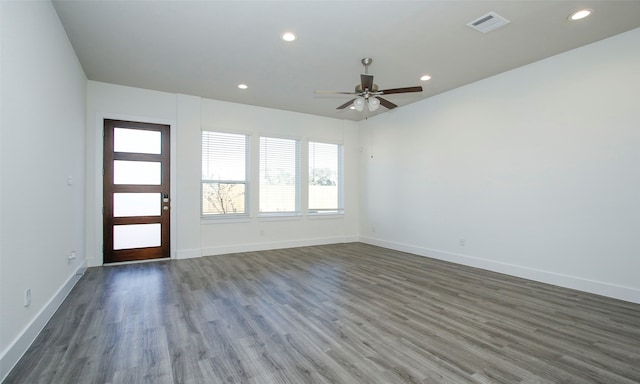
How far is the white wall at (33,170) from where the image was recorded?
203cm

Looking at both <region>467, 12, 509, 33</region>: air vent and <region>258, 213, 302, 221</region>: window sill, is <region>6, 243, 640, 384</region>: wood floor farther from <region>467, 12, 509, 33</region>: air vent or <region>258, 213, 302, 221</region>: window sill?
<region>467, 12, 509, 33</region>: air vent

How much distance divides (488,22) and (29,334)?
199 inches

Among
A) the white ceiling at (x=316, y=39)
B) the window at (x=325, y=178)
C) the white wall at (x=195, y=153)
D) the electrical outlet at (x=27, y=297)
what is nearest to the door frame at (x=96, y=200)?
the white wall at (x=195, y=153)

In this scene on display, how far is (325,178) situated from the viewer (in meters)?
7.25

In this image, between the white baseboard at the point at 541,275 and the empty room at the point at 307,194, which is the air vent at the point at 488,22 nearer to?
the empty room at the point at 307,194

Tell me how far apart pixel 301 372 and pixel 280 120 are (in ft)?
17.8

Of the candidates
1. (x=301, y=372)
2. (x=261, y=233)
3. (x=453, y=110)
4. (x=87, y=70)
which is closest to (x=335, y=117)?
(x=453, y=110)

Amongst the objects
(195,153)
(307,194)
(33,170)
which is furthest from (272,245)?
(33,170)

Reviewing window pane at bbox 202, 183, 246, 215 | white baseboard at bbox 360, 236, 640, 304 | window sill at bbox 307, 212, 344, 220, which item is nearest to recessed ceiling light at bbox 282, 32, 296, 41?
window pane at bbox 202, 183, 246, 215

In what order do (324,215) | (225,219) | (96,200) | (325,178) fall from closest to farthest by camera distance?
(96,200) → (225,219) → (324,215) → (325,178)

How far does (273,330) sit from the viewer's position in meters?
2.63

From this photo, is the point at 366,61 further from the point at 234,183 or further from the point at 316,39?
the point at 234,183

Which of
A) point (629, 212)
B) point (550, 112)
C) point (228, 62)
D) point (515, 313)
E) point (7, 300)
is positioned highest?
Result: point (228, 62)

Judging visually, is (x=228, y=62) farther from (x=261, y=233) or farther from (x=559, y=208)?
(x=559, y=208)
